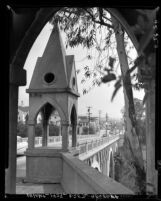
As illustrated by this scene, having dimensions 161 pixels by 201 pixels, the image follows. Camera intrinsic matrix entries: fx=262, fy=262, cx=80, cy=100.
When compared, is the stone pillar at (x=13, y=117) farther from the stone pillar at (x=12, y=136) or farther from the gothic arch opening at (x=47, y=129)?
the gothic arch opening at (x=47, y=129)

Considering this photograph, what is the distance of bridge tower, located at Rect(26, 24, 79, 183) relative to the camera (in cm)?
795

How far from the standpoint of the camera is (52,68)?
8.42 metres

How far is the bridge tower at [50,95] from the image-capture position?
7.95m

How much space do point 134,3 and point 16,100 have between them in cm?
170

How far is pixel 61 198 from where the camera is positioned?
168cm

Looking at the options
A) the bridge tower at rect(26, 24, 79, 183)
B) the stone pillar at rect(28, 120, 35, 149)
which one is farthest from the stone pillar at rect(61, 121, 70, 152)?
the stone pillar at rect(28, 120, 35, 149)

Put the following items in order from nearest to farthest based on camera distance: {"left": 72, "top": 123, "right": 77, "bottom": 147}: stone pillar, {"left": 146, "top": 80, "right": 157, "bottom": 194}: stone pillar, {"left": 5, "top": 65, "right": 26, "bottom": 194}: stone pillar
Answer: {"left": 146, "top": 80, "right": 157, "bottom": 194}: stone pillar → {"left": 5, "top": 65, "right": 26, "bottom": 194}: stone pillar → {"left": 72, "top": 123, "right": 77, "bottom": 147}: stone pillar

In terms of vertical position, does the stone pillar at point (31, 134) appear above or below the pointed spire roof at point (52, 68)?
below

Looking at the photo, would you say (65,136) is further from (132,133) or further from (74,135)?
(132,133)

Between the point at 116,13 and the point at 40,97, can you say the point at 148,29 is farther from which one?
the point at 40,97

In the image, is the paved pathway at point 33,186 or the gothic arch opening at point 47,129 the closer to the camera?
the paved pathway at point 33,186

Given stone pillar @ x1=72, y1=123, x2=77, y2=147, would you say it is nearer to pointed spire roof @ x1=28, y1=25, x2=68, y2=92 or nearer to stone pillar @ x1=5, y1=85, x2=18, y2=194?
pointed spire roof @ x1=28, y1=25, x2=68, y2=92

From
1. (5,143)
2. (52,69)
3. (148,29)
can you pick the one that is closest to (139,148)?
(5,143)

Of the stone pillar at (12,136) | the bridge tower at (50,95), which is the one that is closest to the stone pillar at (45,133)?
the bridge tower at (50,95)
